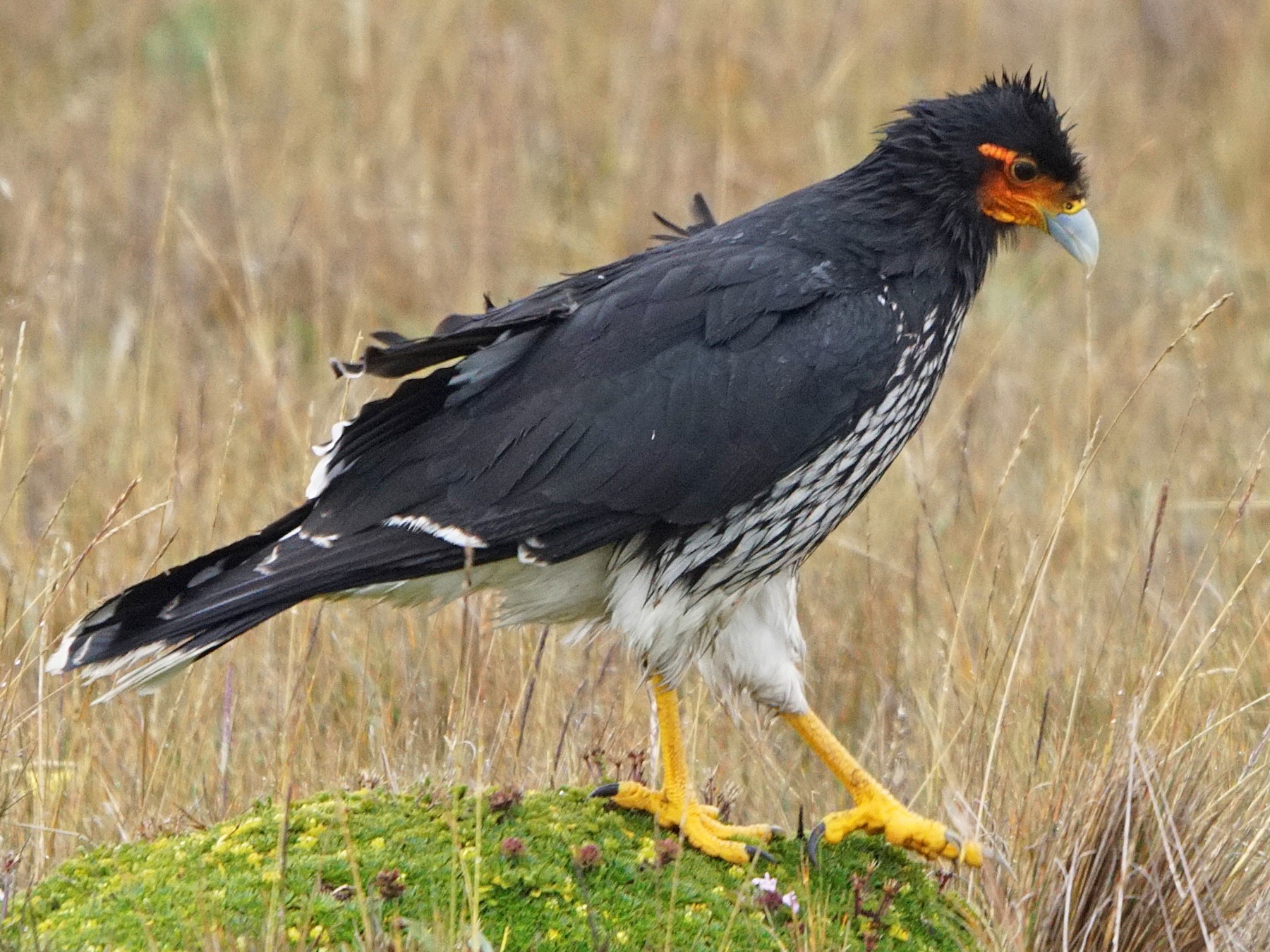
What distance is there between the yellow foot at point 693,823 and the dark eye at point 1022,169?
5.08ft

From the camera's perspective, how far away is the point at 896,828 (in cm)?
348

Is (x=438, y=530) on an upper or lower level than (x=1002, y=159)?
lower

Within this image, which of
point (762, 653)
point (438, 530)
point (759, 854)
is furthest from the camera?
point (762, 653)

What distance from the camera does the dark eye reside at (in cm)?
383

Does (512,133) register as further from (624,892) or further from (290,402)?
(624,892)

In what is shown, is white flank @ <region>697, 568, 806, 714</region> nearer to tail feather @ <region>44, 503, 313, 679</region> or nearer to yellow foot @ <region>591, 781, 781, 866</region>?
yellow foot @ <region>591, 781, 781, 866</region>

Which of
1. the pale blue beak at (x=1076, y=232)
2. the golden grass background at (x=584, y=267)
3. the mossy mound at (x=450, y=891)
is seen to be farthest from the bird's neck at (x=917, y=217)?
the mossy mound at (x=450, y=891)

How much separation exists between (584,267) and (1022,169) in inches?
146

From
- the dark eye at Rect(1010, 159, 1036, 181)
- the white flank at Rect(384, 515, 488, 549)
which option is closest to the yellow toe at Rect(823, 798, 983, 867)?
the white flank at Rect(384, 515, 488, 549)

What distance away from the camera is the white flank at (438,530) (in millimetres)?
3445

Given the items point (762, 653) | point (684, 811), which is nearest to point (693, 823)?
point (684, 811)

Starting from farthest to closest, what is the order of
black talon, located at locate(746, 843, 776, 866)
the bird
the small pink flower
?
the bird < black talon, located at locate(746, 843, 776, 866) < the small pink flower

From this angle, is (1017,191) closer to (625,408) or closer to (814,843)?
(625,408)

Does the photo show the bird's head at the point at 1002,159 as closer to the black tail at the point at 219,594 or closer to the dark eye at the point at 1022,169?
the dark eye at the point at 1022,169
